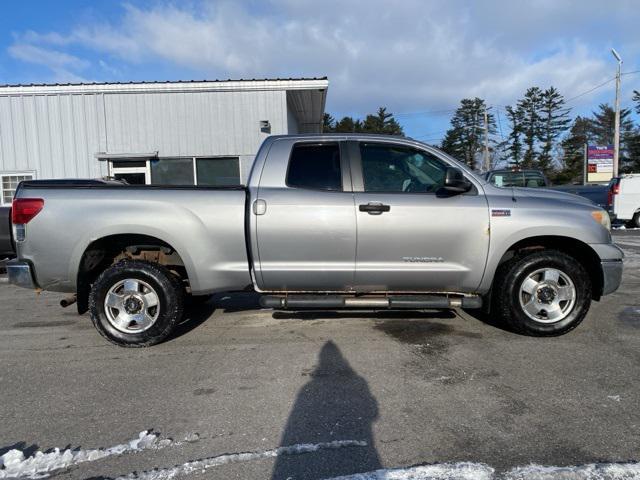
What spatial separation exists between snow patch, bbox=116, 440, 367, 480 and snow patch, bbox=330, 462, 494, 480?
31cm

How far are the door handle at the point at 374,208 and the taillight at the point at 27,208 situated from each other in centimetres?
301

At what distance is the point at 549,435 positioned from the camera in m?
2.95

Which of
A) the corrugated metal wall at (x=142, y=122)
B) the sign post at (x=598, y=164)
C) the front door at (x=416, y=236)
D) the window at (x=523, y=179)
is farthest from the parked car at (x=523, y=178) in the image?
the sign post at (x=598, y=164)

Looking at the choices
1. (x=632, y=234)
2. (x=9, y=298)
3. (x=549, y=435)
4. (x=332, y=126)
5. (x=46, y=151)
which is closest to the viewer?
(x=549, y=435)

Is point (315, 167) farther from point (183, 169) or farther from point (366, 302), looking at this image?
point (183, 169)

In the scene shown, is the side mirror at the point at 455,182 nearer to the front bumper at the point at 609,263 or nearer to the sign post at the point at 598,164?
the front bumper at the point at 609,263

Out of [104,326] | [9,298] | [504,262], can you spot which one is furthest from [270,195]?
[9,298]

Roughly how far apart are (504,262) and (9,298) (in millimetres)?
7220

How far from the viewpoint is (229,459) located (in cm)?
274

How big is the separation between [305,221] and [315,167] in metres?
0.59

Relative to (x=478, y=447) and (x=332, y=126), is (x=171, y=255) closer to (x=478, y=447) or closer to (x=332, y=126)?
(x=478, y=447)

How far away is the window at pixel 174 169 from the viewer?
13914 millimetres

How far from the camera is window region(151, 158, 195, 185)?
45.6 ft

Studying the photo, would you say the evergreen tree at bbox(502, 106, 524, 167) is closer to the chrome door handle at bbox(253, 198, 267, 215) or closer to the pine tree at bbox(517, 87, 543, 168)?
the pine tree at bbox(517, 87, 543, 168)
